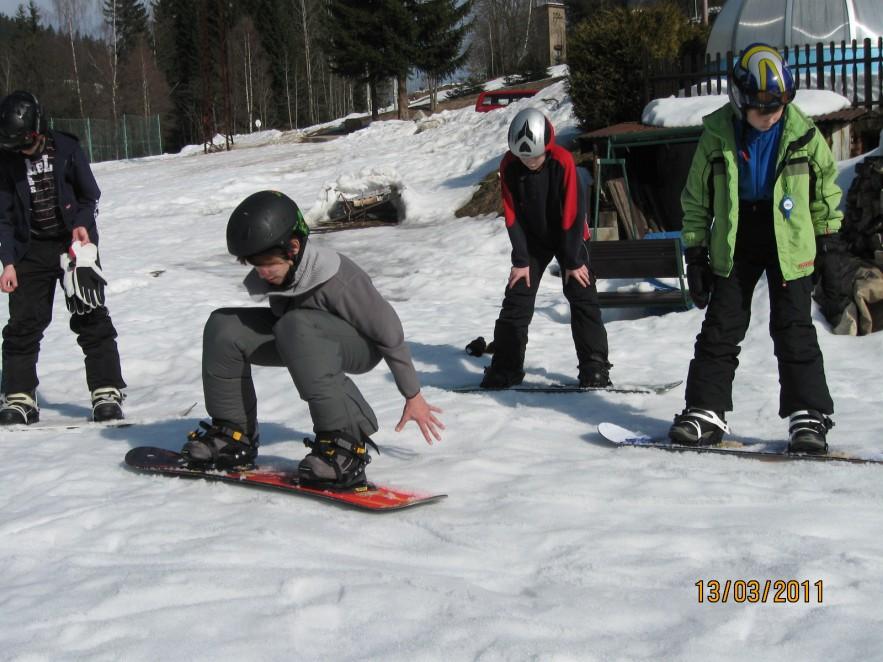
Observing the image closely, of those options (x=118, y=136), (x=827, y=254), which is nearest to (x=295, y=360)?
(x=827, y=254)

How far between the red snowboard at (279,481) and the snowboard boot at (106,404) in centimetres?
126

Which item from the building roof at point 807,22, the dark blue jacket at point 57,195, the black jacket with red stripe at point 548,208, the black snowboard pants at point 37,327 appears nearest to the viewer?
the dark blue jacket at point 57,195

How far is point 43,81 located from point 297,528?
66.1 meters

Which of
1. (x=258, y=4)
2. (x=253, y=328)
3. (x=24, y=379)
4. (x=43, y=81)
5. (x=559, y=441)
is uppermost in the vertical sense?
(x=258, y=4)

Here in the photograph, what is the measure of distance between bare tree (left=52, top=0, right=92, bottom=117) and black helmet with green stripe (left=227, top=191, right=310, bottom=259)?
59693 millimetres

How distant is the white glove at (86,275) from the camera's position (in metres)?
5.28

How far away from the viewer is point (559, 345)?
7.54 meters

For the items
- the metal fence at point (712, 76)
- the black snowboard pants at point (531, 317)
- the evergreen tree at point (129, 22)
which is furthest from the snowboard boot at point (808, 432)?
the evergreen tree at point (129, 22)

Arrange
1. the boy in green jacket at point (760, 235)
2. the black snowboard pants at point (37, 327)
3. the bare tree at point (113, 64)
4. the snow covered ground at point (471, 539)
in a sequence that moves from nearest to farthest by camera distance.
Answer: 1. the snow covered ground at point (471, 539)
2. the boy in green jacket at point (760, 235)
3. the black snowboard pants at point (37, 327)
4. the bare tree at point (113, 64)

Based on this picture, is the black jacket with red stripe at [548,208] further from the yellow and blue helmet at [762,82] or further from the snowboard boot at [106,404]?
the snowboard boot at [106,404]

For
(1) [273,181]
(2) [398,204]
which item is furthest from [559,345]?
(1) [273,181]

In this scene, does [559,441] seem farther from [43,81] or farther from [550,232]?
[43,81]

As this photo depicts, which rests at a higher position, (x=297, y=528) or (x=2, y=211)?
(x=2, y=211)
